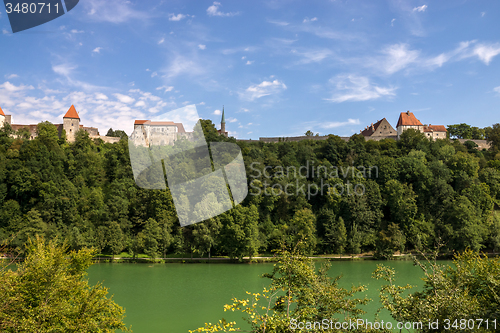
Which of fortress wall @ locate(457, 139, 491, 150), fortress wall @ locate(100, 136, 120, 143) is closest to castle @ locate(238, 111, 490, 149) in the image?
fortress wall @ locate(457, 139, 491, 150)

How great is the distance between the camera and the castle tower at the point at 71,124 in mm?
→ 52312

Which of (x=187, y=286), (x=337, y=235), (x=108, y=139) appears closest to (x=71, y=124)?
(x=108, y=139)

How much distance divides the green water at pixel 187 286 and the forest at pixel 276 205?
3151 millimetres

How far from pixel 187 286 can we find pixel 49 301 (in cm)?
1405

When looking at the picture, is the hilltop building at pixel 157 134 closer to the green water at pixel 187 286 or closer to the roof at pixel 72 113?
the roof at pixel 72 113

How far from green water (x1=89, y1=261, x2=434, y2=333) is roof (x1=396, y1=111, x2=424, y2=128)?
35.1 metres

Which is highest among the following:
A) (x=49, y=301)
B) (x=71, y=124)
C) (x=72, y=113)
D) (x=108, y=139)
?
(x=72, y=113)

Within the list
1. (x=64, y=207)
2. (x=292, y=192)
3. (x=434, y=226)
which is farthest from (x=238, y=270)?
(x=434, y=226)

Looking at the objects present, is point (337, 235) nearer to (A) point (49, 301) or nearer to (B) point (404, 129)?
(A) point (49, 301)

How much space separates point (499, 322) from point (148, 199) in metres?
34.3

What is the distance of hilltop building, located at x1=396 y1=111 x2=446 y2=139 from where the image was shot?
5918cm

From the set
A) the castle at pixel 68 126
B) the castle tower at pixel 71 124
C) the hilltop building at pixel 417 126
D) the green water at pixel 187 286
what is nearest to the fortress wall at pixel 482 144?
the hilltop building at pixel 417 126

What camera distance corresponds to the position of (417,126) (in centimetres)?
5909

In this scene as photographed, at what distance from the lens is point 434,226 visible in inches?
1391
